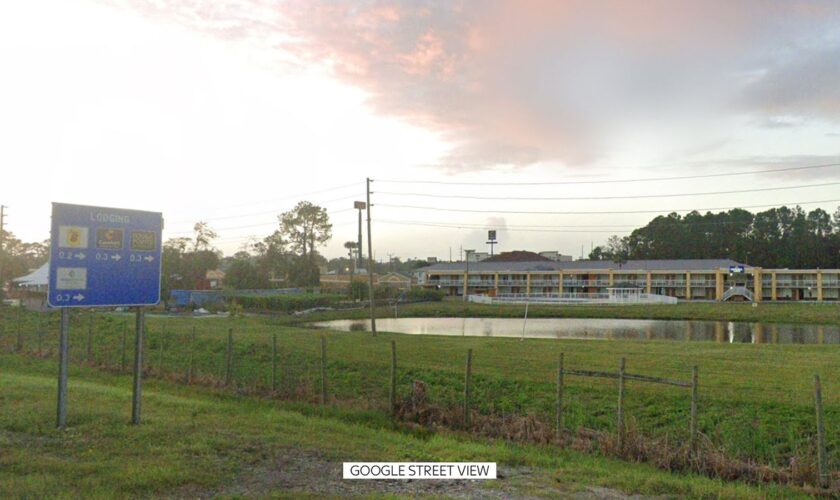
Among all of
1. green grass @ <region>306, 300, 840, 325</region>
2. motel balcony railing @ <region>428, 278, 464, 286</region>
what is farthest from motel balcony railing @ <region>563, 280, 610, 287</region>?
green grass @ <region>306, 300, 840, 325</region>

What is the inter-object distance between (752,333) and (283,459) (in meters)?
37.1

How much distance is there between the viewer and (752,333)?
38344mm

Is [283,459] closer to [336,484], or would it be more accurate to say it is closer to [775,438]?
[336,484]

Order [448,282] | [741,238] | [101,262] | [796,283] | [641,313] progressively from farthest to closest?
[741,238] → [448,282] → [796,283] → [641,313] → [101,262]

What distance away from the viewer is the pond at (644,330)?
3494 centimetres

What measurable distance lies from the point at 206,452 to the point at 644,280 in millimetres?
93113

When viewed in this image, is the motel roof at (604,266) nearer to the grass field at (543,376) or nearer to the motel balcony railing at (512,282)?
the motel balcony railing at (512,282)

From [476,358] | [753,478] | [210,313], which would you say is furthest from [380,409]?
[210,313]

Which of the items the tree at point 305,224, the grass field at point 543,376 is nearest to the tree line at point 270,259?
the tree at point 305,224

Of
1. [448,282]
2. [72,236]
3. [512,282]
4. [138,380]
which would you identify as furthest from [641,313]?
[72,236]

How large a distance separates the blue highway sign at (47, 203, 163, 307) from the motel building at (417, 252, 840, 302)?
6795cm

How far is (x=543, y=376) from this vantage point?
18797mm

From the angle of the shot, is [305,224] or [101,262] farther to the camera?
[305,224]

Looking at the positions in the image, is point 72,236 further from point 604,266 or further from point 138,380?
point 604,266
